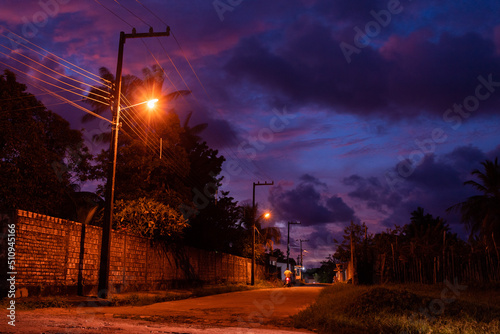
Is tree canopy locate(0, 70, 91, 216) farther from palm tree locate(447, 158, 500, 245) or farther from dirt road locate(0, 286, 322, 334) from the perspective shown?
palm tree locate(447, 158, 500, 245)

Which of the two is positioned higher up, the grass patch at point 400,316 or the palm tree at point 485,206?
the palm tree at point 485,206

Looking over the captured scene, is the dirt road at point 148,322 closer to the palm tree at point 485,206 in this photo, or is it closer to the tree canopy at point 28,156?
the tree canopy at point 28,156

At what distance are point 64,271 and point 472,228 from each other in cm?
2902

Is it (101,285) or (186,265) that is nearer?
(101,285)

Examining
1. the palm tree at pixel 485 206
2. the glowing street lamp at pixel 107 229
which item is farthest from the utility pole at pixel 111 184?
the palm tree at pixel 485 206

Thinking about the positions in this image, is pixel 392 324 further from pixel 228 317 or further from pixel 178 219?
pixel 178 219

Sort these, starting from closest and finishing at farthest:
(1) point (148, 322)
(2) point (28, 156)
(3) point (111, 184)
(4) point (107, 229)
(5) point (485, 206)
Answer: (1) point (148, 322) < (4) point (107, 229) < (3) point (111, 184) < (2) point (28, 156) < (5) point (485, 206)

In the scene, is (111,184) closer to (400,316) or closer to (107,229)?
(107,229)

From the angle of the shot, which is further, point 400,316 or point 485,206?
point 485,206

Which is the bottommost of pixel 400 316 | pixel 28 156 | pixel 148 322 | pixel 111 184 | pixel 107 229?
pixel 148 322

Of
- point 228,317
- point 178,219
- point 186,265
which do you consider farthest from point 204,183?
point 228,317

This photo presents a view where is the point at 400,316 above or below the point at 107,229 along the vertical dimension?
below

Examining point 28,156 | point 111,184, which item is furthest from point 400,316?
point 28,156

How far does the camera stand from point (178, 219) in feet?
69.5
